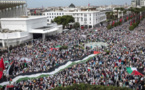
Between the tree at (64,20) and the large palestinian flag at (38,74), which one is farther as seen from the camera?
the tree at (64,20)

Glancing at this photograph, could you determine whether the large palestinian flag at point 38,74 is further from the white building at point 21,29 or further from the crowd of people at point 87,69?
the white building at point 21,29

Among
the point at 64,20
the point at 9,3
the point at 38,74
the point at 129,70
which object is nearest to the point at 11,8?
the point at 9,3

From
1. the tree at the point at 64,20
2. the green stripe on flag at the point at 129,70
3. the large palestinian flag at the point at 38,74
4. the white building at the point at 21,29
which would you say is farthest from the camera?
the tree at the point at 64,20

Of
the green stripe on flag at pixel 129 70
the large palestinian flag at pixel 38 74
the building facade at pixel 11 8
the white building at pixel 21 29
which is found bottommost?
the large palestinian flag at pixel 38 74

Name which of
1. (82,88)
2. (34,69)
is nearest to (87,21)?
(34,69)

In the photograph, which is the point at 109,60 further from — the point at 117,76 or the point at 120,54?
the point at 117,76

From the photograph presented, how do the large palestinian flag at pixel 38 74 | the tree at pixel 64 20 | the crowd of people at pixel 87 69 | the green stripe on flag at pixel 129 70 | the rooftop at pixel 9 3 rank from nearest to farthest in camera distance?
the crowd of people at pixel 87 69 → the large palestinian flag at pixel 38 74 → the green stripe on flag at pixel 129 70 → the rooftop at pixel 9 3 → the tree at pixel 64 20

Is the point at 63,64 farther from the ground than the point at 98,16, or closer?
closer

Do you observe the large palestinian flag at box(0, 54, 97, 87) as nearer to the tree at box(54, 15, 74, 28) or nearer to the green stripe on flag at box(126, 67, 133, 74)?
the green stripe on flag at box(126, 67, 133, 74)

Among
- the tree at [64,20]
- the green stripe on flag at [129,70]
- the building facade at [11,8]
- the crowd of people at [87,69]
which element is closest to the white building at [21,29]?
the building facade at [11,8]

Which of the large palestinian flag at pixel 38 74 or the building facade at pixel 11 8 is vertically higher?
the building facade at pixel 11 8

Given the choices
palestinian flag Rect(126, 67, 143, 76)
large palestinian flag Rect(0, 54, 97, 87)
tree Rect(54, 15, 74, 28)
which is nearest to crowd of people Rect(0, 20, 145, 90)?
palestinian flag Rect(126, 67, 143, 76)
